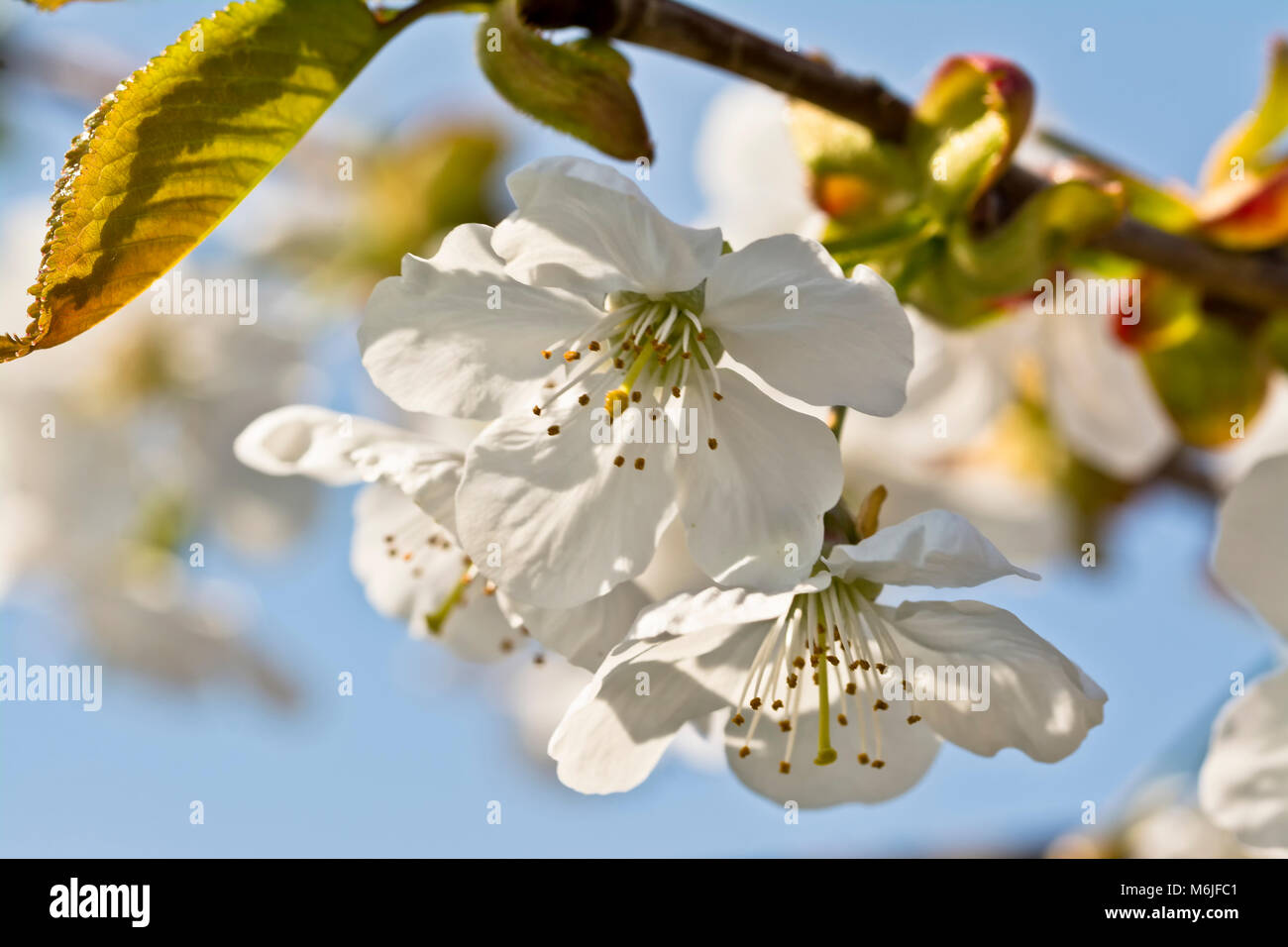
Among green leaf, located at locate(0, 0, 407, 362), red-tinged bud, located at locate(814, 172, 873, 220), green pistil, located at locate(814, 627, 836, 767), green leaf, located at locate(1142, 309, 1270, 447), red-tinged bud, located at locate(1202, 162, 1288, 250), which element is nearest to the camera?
green leaf, located at locate(0, 0, 407, 362)

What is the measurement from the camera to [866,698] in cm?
94

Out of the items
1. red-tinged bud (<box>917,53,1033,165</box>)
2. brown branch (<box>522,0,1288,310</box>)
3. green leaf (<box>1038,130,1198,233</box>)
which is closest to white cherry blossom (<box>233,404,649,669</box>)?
brown branch (<box>522,0,1288,310</box>)

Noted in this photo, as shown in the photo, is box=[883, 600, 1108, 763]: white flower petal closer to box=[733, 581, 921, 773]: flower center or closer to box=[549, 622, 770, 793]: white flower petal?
box=[733, 581, 921, 773]: flower center

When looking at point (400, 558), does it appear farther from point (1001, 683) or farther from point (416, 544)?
point (1001, 683)

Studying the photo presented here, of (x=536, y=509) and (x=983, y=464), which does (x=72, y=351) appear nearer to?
(x=536, y=509)

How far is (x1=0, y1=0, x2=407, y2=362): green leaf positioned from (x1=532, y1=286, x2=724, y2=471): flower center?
0.26m

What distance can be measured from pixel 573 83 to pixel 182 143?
0.84 feet

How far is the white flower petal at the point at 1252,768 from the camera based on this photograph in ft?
3.14

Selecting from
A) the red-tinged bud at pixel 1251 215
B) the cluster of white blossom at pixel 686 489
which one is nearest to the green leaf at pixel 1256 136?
the red-tinged bud at pixel 1251 215

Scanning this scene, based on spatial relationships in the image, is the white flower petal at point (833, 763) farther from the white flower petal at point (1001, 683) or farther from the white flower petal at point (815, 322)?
the white flower petal at point (815, 322)

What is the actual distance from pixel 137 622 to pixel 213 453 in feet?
1.00

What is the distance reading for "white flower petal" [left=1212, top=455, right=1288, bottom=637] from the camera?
920 millimetres

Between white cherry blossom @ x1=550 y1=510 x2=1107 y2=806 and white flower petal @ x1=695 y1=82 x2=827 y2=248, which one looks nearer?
white cherry blossom @ x1=550 y1=510 x2=1107 y2=806
